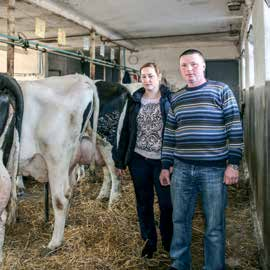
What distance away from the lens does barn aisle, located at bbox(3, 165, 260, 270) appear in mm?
2830

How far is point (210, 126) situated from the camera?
7.45ft

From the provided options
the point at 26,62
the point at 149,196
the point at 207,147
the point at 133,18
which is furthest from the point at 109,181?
the point at 26,62

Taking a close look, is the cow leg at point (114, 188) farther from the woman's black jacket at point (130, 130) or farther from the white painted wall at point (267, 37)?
the white painted wall at point (267, 37)

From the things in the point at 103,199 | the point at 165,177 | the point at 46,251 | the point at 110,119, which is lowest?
the point at 46,251

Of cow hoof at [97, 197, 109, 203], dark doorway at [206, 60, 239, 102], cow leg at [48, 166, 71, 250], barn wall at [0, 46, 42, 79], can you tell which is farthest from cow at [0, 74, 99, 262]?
barn wall at [0, 46, 42, 79]

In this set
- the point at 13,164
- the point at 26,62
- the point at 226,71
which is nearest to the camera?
the point at 13,164

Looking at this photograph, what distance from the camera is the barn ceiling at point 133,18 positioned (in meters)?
5.79

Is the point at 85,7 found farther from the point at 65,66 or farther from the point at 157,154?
the point at 65,66

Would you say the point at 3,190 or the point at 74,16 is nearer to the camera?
the point at 3,190

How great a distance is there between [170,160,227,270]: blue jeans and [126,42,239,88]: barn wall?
8.20 m

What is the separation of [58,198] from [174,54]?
26.5 ft

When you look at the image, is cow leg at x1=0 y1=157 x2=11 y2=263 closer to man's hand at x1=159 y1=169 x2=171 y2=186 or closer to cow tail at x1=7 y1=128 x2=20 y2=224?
cow tail at x1=7 y1=128 x2=20 y2=224

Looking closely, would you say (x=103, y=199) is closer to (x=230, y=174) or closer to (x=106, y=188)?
(x=106, y=188)

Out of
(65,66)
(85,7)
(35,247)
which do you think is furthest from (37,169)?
(65,66)
